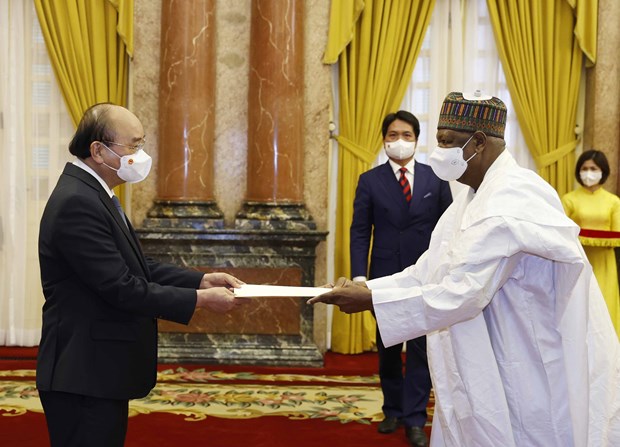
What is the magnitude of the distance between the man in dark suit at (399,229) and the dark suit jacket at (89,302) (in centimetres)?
209

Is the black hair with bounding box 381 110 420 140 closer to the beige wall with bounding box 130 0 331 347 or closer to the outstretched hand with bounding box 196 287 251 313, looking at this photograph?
the beige wall with bounding box 130 0 331 347

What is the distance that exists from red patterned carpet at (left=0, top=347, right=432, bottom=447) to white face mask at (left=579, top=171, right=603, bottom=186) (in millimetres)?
2353

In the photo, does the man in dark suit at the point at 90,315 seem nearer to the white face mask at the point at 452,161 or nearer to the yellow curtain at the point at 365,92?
the white face mask at the point at 452,161

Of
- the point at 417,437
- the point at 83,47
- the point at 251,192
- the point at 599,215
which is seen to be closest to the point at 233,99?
the point at 251,192

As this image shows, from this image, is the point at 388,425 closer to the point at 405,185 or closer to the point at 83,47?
the point at 405,185

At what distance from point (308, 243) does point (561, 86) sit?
2826 millimetres

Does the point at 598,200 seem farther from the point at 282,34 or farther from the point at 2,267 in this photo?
the point at 2,267

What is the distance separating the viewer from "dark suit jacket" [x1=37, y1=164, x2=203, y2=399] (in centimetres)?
243

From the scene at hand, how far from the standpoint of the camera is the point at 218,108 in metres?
6.73

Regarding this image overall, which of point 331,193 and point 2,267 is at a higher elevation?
point 331,193

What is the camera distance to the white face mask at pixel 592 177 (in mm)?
6352

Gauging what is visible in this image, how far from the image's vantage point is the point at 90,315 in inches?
97.3

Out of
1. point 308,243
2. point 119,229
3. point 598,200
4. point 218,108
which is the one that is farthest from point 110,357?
point 598,200

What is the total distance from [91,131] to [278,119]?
12.9 feet
